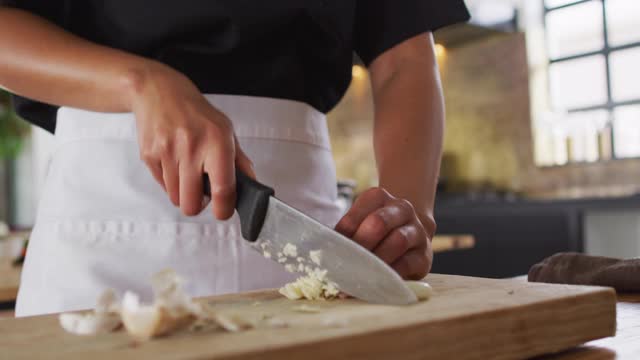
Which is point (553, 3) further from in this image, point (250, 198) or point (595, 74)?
point (250, 198)

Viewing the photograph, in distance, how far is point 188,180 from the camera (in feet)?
2.25

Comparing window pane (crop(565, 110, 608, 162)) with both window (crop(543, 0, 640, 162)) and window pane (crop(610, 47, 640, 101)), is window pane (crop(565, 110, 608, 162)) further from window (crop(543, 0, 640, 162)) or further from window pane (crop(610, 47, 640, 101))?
window pane (crop(610, 47, 640, 101))

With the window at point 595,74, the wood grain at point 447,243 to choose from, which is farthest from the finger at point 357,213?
the window at point 595,74

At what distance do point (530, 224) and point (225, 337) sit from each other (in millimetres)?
2709

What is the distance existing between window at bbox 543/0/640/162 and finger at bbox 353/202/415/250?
11.9ft

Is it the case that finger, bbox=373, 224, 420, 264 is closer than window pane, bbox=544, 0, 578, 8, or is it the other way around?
finger, bbox=373, 224, 420, 264

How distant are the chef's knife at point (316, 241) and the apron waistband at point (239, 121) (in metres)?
0.25

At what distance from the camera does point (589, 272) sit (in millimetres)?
923

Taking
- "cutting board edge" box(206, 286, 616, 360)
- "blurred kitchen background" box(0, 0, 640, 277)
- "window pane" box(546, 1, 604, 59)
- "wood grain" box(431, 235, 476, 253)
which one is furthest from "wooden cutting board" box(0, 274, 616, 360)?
"window pane" box(546, 1, 604, 59)

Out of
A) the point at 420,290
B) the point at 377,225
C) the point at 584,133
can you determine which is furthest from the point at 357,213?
the point at 584,133

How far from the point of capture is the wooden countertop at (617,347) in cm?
61

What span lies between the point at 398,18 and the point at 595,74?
3.58 meters

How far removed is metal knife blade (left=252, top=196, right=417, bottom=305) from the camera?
26.5 inches

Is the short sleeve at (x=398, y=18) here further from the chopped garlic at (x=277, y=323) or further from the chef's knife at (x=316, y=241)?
the chopped garlic at (x=277, y=323)
